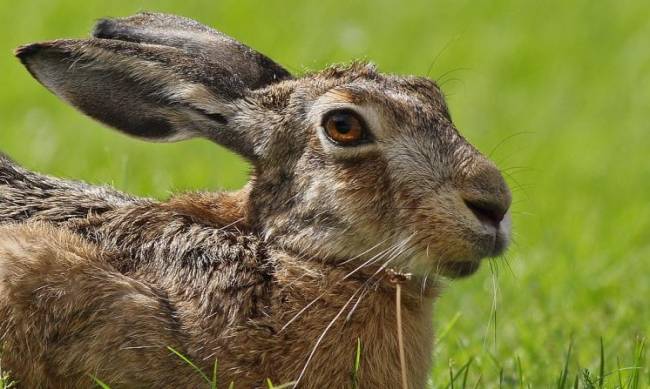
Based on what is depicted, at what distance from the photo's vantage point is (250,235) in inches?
264

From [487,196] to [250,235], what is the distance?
3.75 ft

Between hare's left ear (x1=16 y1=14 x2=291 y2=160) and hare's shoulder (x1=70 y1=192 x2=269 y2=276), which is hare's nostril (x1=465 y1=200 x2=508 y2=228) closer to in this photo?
hare's shoulder (x1=70 y1=192 x2=269 y2=276)

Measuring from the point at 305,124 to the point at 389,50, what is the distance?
10.7 meters

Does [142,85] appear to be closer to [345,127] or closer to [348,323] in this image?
[345,127]

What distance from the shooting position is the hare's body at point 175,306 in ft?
20.0

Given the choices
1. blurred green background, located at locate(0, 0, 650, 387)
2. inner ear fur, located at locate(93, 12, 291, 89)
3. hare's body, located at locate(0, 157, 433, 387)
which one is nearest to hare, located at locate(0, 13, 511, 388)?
hare's body, located at locate(0, 157, 433, 387)

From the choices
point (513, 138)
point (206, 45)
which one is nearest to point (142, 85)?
point (206, 45)

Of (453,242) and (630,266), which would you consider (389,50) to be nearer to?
(630,266)

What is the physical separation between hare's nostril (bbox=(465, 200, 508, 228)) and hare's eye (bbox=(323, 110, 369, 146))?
604 millimetres

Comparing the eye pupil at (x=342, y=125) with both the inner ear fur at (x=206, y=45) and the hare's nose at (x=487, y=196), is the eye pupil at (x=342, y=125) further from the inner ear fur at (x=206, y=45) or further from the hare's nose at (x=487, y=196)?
the inner ear fur at (x=206, y=45)

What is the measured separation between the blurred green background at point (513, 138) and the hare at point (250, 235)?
0.69 m

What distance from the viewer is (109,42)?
680cm

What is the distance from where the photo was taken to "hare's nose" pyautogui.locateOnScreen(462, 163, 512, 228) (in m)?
6.27

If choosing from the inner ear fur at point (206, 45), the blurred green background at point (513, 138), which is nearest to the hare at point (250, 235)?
the inner ear fur at point (206, 45)
